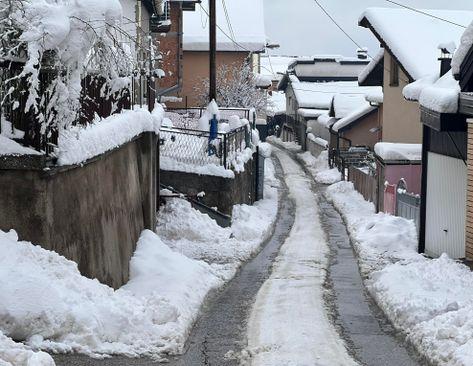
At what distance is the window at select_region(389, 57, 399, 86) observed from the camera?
31.8 metres

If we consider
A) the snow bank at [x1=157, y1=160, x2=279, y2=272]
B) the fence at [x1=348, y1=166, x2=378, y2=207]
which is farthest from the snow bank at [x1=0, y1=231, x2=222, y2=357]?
the fence at [x1=348, y1=166, x2=378, y2=207]

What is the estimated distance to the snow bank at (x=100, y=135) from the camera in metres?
9.72

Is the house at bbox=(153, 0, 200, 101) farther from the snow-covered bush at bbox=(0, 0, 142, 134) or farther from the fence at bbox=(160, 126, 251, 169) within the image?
the snow-covered bush at bbox=(0, 0, 142, 134)

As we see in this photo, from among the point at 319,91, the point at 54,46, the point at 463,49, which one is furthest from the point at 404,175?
the point at 319,91

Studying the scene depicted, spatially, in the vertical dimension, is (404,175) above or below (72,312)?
below

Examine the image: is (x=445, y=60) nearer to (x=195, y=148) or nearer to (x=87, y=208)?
(x=195, y=148)

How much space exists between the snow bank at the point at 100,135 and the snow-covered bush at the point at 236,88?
29.5 metres

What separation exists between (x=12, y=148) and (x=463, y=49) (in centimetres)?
883

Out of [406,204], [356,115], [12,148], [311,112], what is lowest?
[311,112]

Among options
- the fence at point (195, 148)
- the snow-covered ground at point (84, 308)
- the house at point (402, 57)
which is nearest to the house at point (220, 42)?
the house at point (402, 57)

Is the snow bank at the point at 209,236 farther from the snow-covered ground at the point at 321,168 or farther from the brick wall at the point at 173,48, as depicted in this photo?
the snow-covered ground at the point at 321,168

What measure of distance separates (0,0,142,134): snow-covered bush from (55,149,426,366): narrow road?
114 inches

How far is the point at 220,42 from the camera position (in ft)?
167

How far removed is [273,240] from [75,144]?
41.4ft
